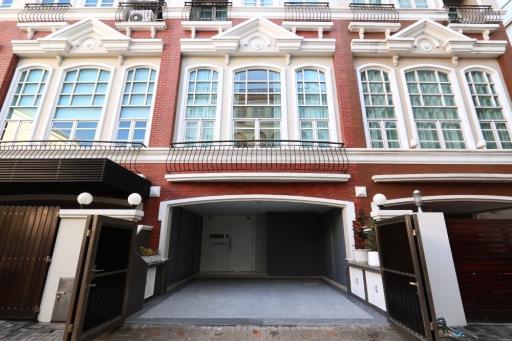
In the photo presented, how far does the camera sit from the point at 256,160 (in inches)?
317

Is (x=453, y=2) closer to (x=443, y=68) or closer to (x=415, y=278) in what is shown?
(x=443, y=68)

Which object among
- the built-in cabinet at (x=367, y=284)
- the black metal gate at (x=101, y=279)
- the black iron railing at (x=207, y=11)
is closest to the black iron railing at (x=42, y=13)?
the black iron railing at (x=207, y=11)

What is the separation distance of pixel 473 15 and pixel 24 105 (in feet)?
62.8

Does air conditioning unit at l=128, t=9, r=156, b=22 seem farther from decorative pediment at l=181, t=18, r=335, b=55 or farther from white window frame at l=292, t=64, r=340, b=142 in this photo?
white window frame at l=292, t=64, r=340, b=142

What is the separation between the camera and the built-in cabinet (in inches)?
210

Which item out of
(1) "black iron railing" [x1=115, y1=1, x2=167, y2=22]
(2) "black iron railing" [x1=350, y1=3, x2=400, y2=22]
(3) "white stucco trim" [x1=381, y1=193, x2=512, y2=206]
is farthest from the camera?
(1) "black iron railing" [x1=115, y1=1, x2=167, y2=22]

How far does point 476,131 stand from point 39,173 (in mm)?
14025

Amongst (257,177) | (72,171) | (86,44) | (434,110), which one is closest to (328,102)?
(434,110)

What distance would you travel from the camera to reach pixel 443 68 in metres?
9.76

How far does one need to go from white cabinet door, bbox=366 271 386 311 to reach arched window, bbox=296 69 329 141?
191 inches

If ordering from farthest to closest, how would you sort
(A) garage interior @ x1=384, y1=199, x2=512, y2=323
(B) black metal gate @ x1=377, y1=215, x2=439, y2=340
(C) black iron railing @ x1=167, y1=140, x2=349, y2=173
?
(C) black iron railing @ x1=167, y1=140, x2=349, y2=173, (A) garage interior @ x1=384, y1=199, x2=512, y2=323, (B) black metal gate @ x1=377, y1=215, x2=439, y2=340

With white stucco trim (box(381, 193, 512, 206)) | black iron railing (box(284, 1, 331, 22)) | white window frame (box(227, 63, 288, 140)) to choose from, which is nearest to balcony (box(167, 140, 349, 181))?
white window frame (box(227, 63, 288, 140))

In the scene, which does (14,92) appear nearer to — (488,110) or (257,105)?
(257,105)

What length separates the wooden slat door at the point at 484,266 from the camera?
506 centimetres
